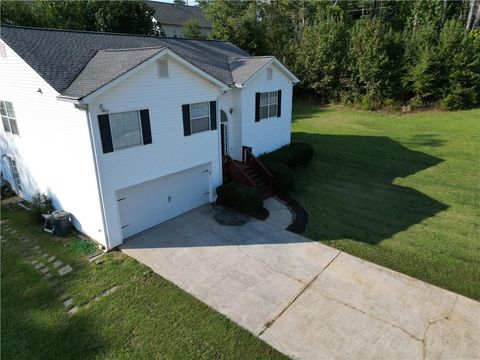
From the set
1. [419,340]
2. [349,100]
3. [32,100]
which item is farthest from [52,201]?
[349,100]

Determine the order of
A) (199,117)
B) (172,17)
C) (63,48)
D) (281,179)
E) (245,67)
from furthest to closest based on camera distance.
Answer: (172,17) → (245,67) → (281,179) → (199,117) → (63,48)

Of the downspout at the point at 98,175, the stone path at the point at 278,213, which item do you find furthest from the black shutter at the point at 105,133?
the stone path at the point at 278,213

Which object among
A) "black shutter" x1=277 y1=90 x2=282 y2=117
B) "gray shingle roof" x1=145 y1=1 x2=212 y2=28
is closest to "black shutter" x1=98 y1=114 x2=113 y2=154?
"black shutter" x1=277 y1=90 x2=282 y2=117

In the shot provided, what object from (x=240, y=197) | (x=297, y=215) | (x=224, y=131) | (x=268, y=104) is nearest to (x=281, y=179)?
(x=297, y=215)

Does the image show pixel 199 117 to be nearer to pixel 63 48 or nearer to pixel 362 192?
pixel 63 48

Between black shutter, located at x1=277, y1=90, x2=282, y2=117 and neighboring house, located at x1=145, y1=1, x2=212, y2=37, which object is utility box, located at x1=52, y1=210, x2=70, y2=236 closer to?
black shutter, located at x1=277, y1=90, x2=282, y2=117

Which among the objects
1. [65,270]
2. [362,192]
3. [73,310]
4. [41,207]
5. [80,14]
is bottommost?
[73,310]

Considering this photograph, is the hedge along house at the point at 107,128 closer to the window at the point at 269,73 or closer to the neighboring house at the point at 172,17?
the window at the point at 269,73
